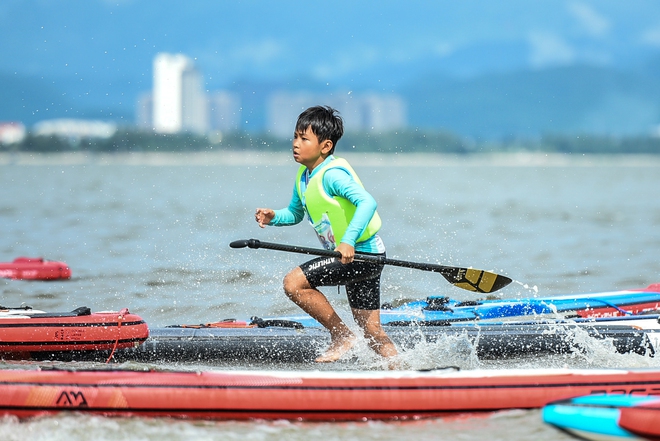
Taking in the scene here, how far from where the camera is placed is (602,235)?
2042 cm

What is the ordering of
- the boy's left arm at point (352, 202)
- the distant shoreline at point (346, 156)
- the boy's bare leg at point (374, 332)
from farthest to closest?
1. the distant shoreline at point (346, 156)
2. the boy's bare leg at point (374, 332)
3. the boy's left arm at point (352, 202)

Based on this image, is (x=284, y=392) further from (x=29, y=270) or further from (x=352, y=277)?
(x=29, y=270)

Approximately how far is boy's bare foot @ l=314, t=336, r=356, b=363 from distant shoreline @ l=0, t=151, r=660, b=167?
108 meters

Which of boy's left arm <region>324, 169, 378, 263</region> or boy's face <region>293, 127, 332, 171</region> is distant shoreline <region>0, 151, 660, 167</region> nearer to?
boy's face <region>293, 127, 332, 171</region>

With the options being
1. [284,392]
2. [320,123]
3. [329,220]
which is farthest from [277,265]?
[284,392]

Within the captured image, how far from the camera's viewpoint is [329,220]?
6211 millimetres

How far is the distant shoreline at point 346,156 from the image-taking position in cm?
12048

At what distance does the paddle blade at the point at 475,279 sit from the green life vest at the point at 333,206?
0.89 m

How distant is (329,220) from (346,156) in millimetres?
143923

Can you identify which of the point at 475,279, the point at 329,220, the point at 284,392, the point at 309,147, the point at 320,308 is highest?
the point at 309,147

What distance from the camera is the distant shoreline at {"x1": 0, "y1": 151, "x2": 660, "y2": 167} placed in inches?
4743

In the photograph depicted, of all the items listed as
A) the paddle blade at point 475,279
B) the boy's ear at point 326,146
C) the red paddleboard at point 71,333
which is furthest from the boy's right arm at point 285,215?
the red paddleboard at point 71,333

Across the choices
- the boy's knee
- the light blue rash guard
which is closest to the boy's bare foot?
the boy's knee

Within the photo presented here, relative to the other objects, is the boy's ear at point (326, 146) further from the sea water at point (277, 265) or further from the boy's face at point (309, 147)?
the sea water at point (277, 265)
